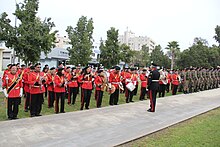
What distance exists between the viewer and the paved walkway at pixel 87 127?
532 cm

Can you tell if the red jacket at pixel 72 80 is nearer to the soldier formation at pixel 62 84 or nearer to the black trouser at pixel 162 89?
the soldier formation at pixel 62 84

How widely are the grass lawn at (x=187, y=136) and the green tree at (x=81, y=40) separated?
16.8 metres

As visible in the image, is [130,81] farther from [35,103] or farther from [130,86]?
[35,103]

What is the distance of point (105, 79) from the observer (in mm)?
9828

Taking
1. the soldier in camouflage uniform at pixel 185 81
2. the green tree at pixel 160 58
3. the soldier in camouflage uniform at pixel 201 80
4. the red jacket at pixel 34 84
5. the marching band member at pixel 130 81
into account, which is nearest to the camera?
the red jacket at pixel 34 84

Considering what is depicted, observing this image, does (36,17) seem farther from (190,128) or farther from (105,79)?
(190,128)

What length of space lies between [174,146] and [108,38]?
21601mm

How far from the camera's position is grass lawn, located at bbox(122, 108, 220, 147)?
544 cm

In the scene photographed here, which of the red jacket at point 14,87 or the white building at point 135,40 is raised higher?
the white building at point 135,40

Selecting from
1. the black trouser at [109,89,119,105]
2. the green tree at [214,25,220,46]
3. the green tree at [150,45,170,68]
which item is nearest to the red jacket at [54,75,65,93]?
the black trouser at [109,89,119,105]

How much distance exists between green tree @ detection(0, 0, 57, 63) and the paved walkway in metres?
5.14

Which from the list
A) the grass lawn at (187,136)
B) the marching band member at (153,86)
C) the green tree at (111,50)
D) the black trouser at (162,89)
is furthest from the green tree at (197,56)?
the grass lawn at (187,136)

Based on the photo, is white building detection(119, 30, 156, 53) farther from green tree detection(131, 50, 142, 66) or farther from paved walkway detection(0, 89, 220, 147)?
paved walkway detection(0, 89, 220, 147)

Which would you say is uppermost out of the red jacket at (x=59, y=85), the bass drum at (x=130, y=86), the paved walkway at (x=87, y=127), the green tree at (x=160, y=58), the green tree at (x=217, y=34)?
the green tree at (x=217, y=34)
